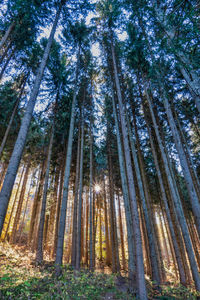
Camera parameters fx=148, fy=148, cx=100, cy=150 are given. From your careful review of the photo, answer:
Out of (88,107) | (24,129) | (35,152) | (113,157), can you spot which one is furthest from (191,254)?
(35,152)

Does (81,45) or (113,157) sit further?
(113,157)

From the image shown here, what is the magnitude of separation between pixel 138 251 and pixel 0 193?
4.69 m

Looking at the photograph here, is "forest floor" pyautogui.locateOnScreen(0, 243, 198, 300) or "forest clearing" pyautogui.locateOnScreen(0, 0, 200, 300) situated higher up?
"forest clearing" pyautogui.locateOnScreen(0, 0, 200, 300)

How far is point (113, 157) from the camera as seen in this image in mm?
13859

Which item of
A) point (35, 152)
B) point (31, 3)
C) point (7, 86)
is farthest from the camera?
point (35, 152)

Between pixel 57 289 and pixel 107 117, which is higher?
pixel 107 117

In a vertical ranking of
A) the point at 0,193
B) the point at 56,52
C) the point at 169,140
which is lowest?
the point at 0,193

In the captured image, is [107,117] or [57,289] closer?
[57,289]

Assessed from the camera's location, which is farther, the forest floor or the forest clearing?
the forest clearing

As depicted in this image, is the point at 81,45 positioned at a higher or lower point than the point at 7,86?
higher

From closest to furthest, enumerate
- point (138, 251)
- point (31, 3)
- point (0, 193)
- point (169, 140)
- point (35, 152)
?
point (0, 193)
point (138, 251)
point (31, 3)
point (169, 140)
point (35, 152)

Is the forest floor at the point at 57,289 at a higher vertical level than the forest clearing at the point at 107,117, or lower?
lower

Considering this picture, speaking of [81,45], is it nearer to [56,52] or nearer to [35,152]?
[56,52]

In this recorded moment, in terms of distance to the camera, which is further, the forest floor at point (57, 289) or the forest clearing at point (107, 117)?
the forest clearing at point (107, 117)
